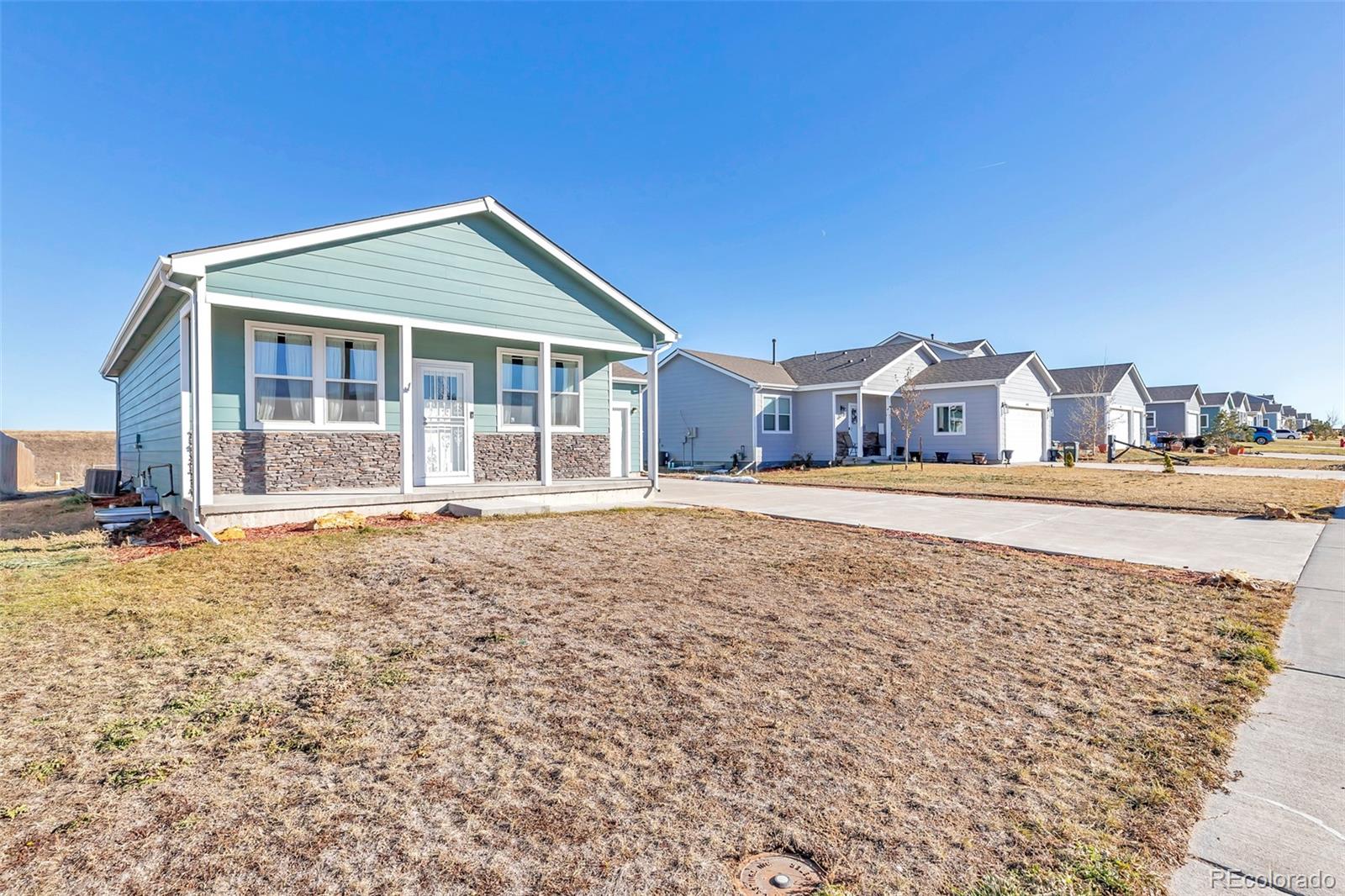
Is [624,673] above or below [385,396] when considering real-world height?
below

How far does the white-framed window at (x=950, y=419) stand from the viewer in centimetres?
2652

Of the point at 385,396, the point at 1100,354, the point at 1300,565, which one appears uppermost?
the point at 1100,354

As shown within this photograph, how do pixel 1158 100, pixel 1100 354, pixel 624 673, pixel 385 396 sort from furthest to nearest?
pixel 1100 354 < pixel 1158 100 < pixel 385 396 < pixel 624 673

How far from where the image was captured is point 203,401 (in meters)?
7.84

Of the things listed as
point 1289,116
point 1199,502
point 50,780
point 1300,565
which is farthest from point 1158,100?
point 50,780

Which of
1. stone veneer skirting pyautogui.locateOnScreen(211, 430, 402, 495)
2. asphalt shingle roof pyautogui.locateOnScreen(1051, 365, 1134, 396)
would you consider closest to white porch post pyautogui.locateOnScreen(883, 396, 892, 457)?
asphalt shingle roof pyautogui.locateOnScreen(1051, 365, 1134, 396)

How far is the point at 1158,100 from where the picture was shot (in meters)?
13.2

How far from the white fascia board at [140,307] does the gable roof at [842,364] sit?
2241 cm

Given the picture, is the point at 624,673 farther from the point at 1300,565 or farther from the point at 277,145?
the point at 277,145

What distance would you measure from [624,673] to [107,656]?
10.6ft

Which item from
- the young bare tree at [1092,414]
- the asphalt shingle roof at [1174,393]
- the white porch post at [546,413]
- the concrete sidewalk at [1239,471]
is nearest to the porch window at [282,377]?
the white porch post at [546,413]

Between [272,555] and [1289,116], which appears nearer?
[272,555]

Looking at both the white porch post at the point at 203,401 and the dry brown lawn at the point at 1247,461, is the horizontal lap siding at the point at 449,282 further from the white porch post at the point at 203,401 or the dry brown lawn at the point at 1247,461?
the dry brown lawn at the point at 1247,461

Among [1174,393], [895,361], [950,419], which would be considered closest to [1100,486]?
[950,419]
